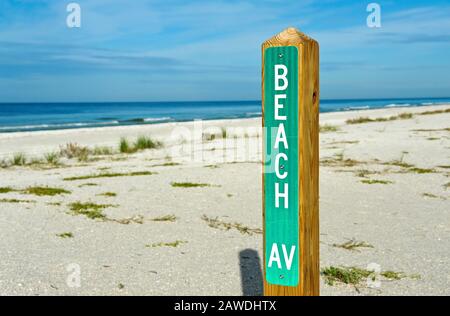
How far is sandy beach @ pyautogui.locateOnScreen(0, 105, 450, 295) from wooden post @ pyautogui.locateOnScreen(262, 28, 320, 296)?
148 cm

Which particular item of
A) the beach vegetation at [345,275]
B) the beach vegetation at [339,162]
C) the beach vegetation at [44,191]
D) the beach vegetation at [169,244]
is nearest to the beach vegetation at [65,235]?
the beach vegetation at [169,244]

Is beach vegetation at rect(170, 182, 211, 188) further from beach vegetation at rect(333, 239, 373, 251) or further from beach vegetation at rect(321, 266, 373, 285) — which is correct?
beach vegetation at rect(321, 266, 373, 285)

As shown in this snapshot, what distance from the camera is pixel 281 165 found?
8.16 feet

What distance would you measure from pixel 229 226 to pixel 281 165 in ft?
11.9

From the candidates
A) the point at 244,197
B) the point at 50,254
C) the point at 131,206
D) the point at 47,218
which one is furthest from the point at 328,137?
the point at 50,254

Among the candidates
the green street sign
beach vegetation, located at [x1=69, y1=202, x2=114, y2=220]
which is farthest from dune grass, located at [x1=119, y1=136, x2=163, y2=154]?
the green street sign

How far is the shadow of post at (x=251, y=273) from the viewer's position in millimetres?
3937

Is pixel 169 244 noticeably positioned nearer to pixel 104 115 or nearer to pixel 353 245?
pixel 353 245

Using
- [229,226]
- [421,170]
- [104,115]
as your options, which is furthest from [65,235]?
[104,115]

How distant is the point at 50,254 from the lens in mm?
4949

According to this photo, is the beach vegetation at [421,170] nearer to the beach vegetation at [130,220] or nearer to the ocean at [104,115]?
the beach vegetation at [130,220]

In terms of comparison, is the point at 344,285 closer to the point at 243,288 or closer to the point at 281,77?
the point at 243,288

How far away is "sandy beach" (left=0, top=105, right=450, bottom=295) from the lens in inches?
164

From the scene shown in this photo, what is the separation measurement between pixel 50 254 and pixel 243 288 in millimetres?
2088
